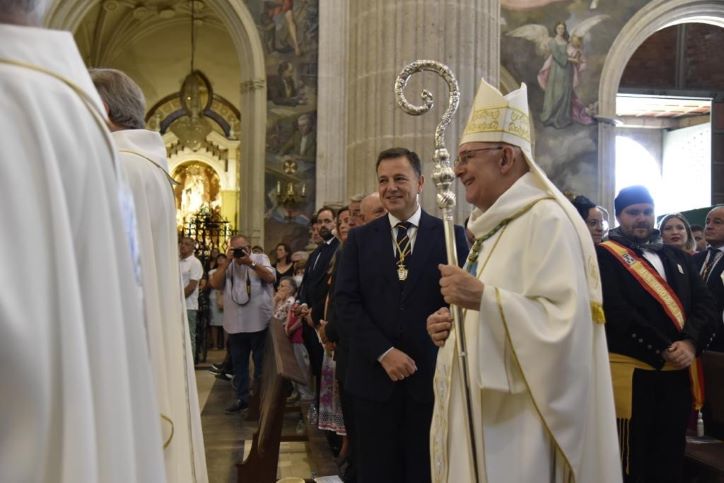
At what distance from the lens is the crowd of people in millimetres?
1089

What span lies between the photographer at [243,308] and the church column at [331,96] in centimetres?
658

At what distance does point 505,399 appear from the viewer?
7.75 ft

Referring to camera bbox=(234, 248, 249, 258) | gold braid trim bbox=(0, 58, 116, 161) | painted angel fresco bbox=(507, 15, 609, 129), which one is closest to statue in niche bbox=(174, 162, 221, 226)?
painted angel fresco bbox=(507, 15, 609, 129)

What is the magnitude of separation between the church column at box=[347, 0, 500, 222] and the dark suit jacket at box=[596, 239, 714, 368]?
141 centimetres

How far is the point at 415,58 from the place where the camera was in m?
4.92

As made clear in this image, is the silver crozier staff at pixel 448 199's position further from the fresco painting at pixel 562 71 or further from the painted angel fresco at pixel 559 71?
the painted angel fresco at pixel 559 71

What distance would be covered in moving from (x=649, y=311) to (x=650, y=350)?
0.65 ft

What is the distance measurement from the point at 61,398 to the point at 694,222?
435 inches

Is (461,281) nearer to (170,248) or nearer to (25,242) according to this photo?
(170,248)

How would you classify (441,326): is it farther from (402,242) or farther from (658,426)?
(658,426)

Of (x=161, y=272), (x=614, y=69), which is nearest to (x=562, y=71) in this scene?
(x=614, y=69)

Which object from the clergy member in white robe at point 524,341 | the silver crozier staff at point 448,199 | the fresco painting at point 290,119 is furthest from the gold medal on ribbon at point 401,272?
the fresco painting at point 290,119

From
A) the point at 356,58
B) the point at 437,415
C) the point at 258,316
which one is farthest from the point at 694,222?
the point at 437,415

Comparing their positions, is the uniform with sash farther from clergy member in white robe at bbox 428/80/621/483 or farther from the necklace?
clergy member in white robe at bbox 428/80/621/483
